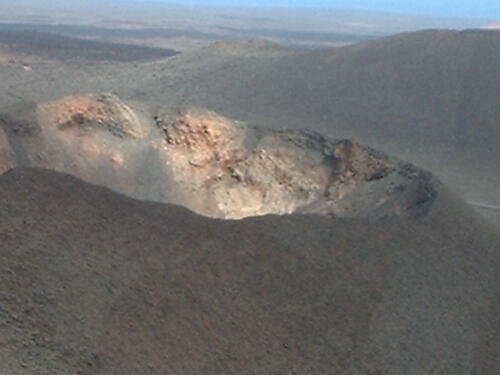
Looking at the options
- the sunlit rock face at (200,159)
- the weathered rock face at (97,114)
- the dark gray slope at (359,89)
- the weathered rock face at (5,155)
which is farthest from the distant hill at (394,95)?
the weathered rock face at (5,155)

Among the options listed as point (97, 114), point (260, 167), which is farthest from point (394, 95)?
point (97, 114)

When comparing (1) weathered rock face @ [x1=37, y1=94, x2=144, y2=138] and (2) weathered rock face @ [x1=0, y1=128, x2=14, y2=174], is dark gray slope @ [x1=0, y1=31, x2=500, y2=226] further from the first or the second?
(2) weathered rock face @ [x1=0, y1=128, x2=14, y2=174]

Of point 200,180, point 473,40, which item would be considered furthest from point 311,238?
point 473,40

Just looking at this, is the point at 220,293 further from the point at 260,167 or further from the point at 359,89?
the point at 359,89

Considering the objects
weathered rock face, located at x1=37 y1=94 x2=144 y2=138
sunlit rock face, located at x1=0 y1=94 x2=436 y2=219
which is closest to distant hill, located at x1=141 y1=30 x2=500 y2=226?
sunlit rock face, located at x1=0 y1=94 x2=436 y2=219

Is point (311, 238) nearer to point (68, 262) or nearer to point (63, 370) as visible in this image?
point (68, 262)

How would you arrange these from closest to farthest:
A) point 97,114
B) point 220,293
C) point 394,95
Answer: point 220,293, point 97,114, point 394,95
